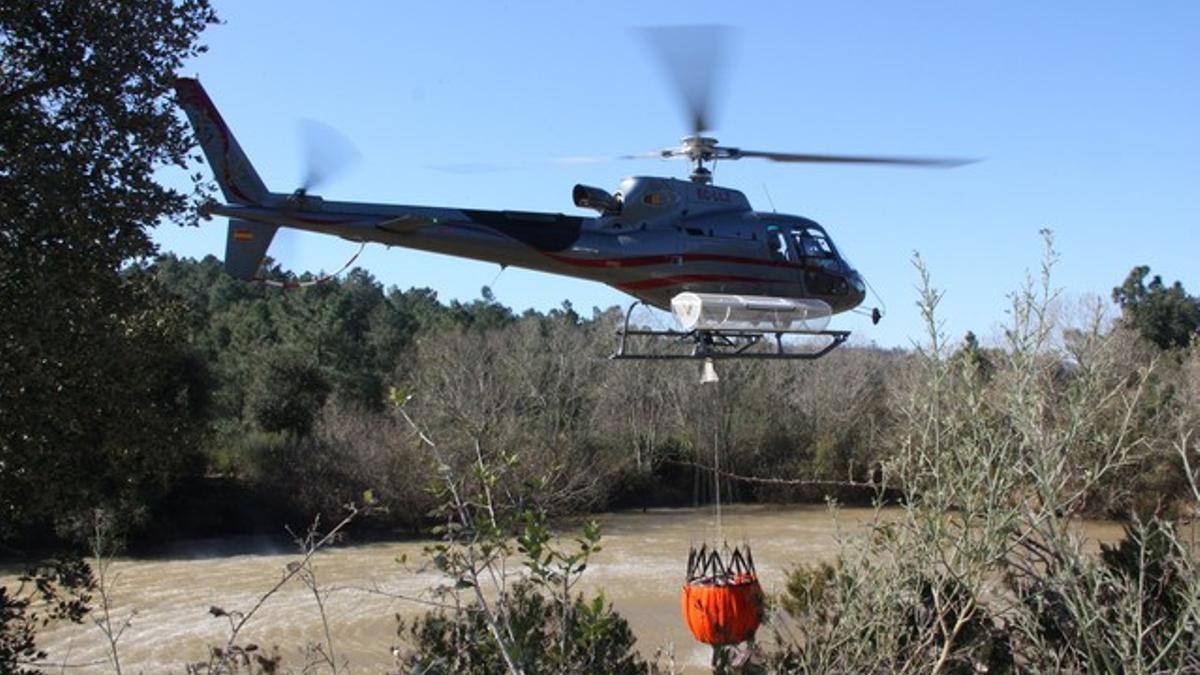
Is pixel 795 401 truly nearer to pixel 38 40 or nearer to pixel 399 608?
pixel 399 608

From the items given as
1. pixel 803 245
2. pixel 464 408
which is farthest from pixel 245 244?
pixel 464 408

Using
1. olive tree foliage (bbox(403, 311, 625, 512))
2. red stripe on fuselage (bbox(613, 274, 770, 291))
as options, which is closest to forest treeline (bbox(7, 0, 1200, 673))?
red stripe on fuselage (bbox(613, 274, 770, 291))

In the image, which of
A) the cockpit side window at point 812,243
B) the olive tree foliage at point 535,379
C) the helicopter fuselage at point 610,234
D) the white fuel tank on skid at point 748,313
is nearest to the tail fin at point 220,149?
the helicopter fuselage at point 610,234

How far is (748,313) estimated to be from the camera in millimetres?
8070

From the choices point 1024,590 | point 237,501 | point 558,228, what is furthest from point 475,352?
point 1024,590

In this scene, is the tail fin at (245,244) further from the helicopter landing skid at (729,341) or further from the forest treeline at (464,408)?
the forest treeline at (464,408)

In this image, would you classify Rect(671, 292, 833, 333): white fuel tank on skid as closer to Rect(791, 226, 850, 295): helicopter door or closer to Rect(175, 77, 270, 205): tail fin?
Rect(791, 226, 850, 295): helicopter door

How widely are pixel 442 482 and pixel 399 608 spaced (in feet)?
43.2

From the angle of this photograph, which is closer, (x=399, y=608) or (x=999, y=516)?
(x=999, y=516)

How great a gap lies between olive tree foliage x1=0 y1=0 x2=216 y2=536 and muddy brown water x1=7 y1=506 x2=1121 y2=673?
8.88 ft

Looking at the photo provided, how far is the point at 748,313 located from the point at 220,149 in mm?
3916

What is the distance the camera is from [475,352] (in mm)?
30141

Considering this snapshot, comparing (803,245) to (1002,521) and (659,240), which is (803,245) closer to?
(659,240)

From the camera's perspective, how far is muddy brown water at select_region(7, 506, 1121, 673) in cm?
1332
